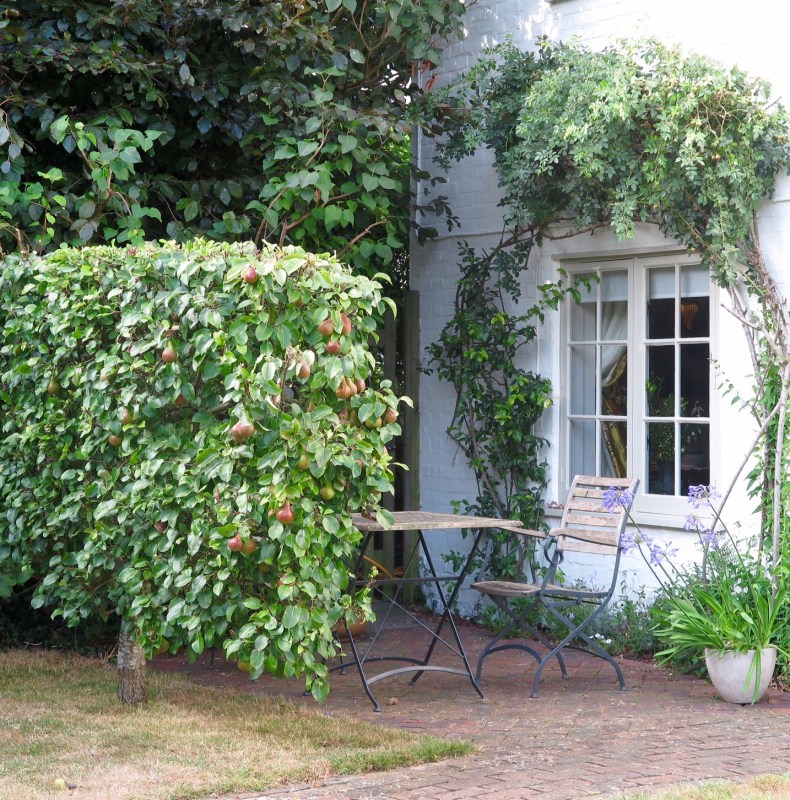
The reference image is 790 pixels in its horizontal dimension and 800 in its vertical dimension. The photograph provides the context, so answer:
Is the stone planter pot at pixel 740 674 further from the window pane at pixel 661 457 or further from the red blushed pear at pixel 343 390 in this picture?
the red blushed pear at pixel 343 390

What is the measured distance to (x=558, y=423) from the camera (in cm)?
782

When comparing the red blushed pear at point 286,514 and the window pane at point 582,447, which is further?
the window pane at point 582,447

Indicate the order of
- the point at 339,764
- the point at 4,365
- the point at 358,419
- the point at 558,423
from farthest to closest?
the point at 558,423, the point at 4,365, the point at 358,419, the point at 339,764

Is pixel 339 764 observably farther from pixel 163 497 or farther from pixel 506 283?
pixel 506 283

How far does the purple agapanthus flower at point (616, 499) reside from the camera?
6.05 metres

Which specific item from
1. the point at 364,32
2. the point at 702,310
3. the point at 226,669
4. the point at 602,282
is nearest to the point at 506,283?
the point at 602,282

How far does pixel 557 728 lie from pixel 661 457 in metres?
2.43

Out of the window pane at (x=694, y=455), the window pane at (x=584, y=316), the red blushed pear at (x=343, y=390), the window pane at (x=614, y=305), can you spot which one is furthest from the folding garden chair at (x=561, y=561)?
the red blushed pear at (x=343, y=390)

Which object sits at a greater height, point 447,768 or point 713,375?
point 713,375

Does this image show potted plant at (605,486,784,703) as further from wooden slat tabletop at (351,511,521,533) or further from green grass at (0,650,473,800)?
green grass at (0,650,473,800)

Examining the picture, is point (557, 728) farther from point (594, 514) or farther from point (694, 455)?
point (694, 455)

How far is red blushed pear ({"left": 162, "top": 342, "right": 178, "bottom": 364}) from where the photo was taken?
4785 mm

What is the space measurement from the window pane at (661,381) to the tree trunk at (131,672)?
139 inches

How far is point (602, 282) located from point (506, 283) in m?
0.65
